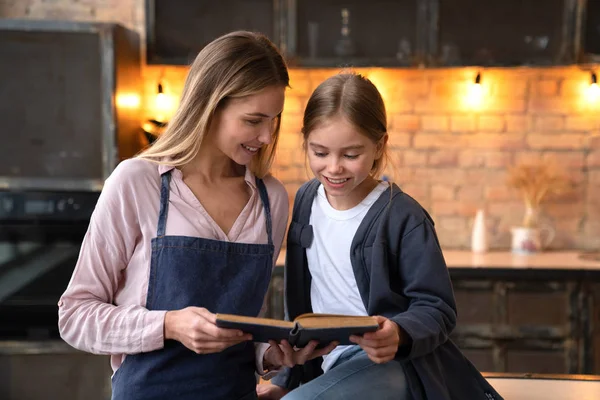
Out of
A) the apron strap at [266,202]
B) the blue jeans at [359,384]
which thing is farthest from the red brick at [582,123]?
the blue jeans at [359,384]

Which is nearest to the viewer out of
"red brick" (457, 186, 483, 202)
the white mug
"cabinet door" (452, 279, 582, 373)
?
"cabinet door" (452, 279, 582, 373)

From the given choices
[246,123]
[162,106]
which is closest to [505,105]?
[162,106]

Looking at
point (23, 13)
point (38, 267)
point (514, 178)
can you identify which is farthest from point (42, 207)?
point (514, 178)

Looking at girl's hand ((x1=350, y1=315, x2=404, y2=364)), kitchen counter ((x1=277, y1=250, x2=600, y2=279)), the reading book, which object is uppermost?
the reading book

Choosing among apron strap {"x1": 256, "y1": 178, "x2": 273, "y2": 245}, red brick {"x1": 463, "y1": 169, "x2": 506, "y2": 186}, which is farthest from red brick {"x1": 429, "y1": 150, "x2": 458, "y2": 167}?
apron strap {"x1": 256, "y1": 178, "x2": 273, "y2": 245}

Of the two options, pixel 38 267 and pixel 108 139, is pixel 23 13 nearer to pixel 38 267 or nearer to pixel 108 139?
pixel 108 139

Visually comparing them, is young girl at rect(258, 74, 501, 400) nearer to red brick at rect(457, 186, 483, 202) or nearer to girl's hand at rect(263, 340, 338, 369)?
girl's hand at rect(263, 340, 338, 369)

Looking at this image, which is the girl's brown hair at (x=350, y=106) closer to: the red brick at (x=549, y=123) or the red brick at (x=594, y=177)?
the red brick at (x=549, y=123)

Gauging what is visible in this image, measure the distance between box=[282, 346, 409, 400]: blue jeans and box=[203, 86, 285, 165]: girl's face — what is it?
584 millimetres

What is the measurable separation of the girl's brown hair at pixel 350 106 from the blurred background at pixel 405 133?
5.95 feet

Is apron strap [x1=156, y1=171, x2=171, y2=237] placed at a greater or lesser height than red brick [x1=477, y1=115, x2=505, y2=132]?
lesser

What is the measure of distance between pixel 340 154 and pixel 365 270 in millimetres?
310

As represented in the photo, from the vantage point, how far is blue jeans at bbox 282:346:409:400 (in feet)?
5.11

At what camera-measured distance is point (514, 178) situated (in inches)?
164
